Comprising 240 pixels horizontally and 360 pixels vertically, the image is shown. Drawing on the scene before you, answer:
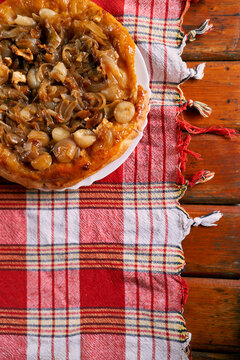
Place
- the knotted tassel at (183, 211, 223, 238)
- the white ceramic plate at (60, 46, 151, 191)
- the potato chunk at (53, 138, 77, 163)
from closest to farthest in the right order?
the potato chunk at (53, 138, 77, 163) → the white ceramic plate at (60, 46, 151, 191) → the knotted tassel at (183, 211, 223, 238)

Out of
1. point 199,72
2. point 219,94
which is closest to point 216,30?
point 199,72

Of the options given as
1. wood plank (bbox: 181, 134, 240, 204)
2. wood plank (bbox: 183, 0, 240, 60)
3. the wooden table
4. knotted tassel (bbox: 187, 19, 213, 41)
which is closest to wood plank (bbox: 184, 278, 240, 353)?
the wooden table

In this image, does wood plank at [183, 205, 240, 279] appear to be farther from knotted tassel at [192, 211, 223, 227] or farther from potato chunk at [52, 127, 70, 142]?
potato chunk at [52, 127, 70, 142]

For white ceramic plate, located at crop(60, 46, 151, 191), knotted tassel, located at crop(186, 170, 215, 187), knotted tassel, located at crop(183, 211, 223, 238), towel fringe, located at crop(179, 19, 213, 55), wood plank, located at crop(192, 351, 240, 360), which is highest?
towel fringe, located at crop(179, 19, 213, 55)

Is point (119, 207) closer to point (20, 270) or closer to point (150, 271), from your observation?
point (150, 271)

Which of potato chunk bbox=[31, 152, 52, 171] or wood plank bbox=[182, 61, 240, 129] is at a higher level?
wood plank bbox=[182, 61, 240, 129]

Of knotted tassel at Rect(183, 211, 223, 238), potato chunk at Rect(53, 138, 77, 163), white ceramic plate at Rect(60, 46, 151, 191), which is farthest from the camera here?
knotted tassel at Rect(183, 211, 223, 238)

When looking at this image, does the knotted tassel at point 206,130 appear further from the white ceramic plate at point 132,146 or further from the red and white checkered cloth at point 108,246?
the white ceramic plate at point 132,146
